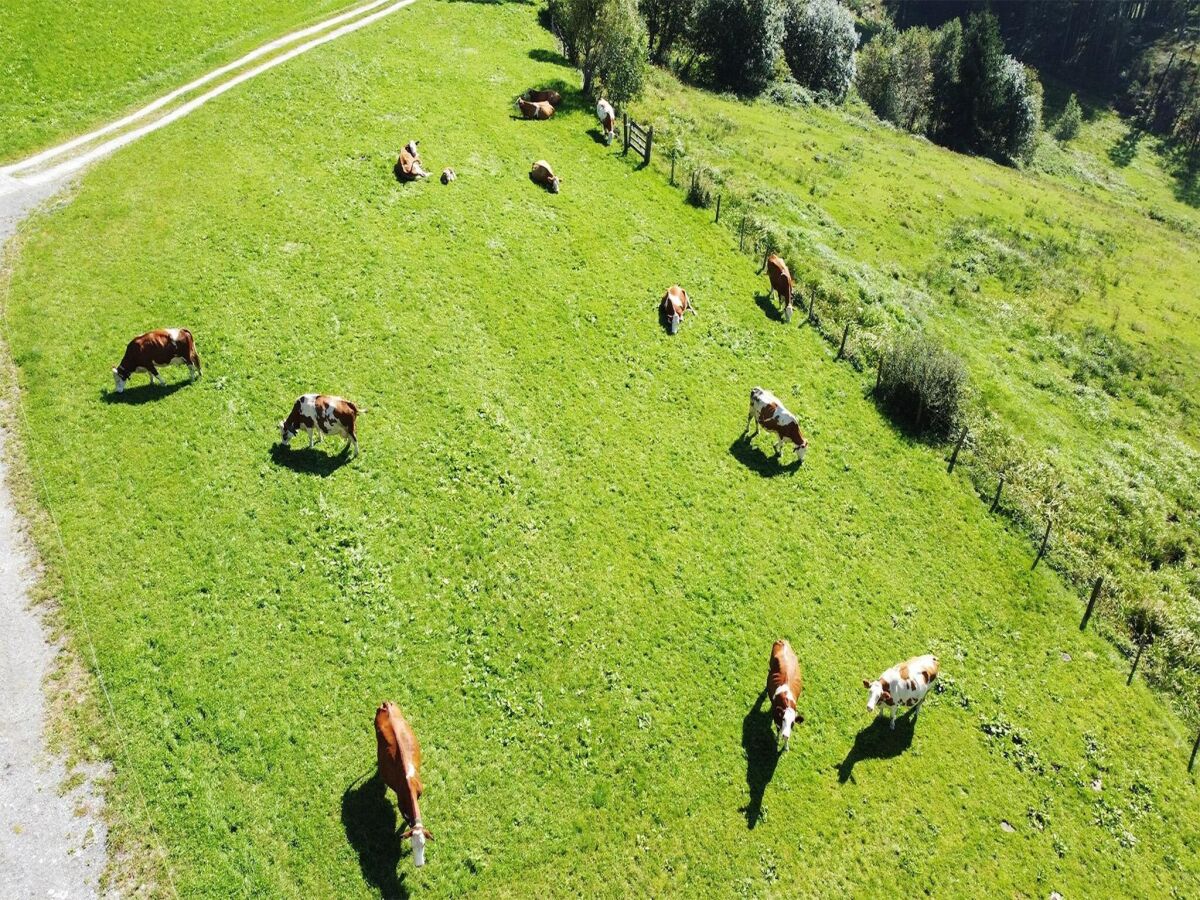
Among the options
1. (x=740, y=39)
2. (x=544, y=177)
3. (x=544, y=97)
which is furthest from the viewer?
(x=740, y=39)

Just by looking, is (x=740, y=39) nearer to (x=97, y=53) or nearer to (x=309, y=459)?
(x=97, y=53)

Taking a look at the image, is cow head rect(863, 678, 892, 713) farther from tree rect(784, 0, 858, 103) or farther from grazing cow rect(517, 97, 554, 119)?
tree rect(784, 0, 858, 103)

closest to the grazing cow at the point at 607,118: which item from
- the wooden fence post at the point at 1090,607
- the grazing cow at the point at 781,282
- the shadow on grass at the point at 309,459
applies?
the grazing cow at the point at 781,282

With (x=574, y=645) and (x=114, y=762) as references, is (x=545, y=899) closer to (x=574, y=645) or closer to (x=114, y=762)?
(x=574, y=645)

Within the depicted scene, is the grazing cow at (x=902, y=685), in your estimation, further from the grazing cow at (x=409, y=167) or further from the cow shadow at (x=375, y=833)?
the grazing cow at (x=409, y=167)

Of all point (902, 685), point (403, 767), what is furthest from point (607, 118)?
point (403, 767)
